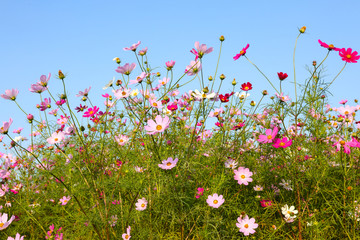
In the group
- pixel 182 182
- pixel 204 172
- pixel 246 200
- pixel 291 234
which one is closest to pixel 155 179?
pixel 182 182

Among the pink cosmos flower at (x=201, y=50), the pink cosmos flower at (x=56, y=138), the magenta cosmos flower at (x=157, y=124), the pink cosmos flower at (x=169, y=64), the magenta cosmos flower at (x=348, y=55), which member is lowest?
the pink cosmos flower at (x=56, y=138)

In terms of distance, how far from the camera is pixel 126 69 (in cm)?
189

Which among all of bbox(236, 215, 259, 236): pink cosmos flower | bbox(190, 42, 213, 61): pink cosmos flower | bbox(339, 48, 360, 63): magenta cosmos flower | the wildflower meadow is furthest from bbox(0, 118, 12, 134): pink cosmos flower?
bbox(339, 48, 360, 63): magenta cosmos flower

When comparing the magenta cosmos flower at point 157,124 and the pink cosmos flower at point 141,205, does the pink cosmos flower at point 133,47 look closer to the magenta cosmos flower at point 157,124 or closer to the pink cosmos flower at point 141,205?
the magenta cosmos flower at point 157,124

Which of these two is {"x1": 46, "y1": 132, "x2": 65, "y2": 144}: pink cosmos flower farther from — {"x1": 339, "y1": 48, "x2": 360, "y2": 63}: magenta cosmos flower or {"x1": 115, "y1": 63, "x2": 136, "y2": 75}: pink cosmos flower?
{"x1": 339, "y1": 48, "x2": 360, "y2": 63}: magenta cosmos flower

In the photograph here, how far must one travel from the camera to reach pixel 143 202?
205 centimetres

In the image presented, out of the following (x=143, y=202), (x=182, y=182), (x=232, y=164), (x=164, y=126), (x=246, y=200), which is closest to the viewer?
(x=164, y=126)

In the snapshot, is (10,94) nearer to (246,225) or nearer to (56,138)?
(56,138)

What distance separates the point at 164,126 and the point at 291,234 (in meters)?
1.22

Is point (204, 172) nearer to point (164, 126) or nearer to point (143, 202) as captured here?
point (143, 202)

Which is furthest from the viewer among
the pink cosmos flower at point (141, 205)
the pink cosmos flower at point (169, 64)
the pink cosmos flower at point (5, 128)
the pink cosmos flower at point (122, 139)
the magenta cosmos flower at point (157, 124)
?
the pink cosmos flower at point (122, 139)

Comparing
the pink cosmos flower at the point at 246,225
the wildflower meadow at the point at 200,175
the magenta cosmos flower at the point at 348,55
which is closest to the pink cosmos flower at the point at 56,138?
the wildflower meadow at the point at 200,175

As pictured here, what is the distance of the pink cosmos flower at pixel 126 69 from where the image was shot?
1.88 metres

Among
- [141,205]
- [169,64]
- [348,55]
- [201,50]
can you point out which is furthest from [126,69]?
[348,55]
